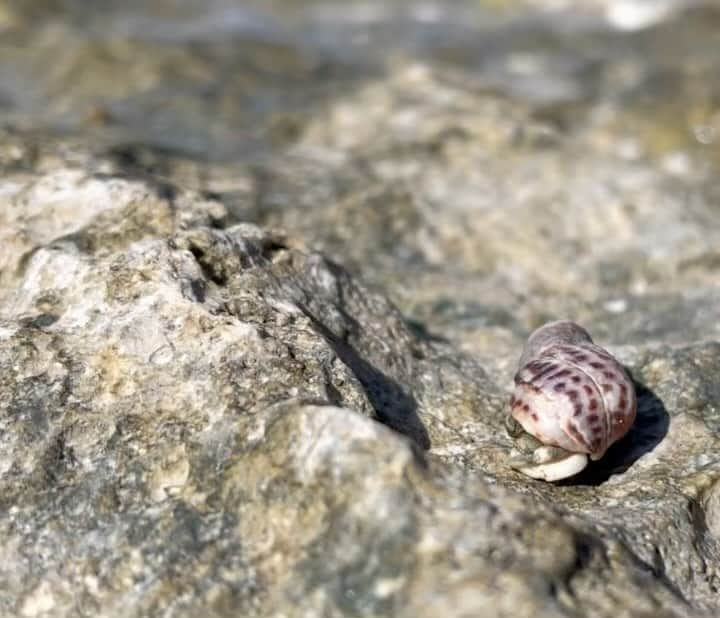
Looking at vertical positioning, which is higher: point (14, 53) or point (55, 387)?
point (55, 387)

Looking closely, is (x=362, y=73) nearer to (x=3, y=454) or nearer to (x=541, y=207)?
(x=541, y=207)

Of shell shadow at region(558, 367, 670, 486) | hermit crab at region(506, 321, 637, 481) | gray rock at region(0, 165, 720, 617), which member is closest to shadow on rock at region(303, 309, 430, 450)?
gray rock at region(0, 165, 720, 617)

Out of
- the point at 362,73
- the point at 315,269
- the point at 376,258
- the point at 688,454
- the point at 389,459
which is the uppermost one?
the point at 389,459

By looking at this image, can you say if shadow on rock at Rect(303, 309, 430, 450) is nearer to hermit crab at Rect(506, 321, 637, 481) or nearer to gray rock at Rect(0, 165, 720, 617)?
gray rock at Rect(0, 165, 720, 617)

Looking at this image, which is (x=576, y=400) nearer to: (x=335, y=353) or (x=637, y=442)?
(x=637, y=442)

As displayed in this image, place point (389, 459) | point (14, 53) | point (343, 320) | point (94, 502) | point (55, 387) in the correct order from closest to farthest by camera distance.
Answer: point (389, 459), point (94, 502), point (55, 387), point (343, 320), point (14, 53)

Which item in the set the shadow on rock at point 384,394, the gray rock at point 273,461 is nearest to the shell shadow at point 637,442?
the gray rock at point 273,461

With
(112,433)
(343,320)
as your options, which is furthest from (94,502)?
(343,320)
